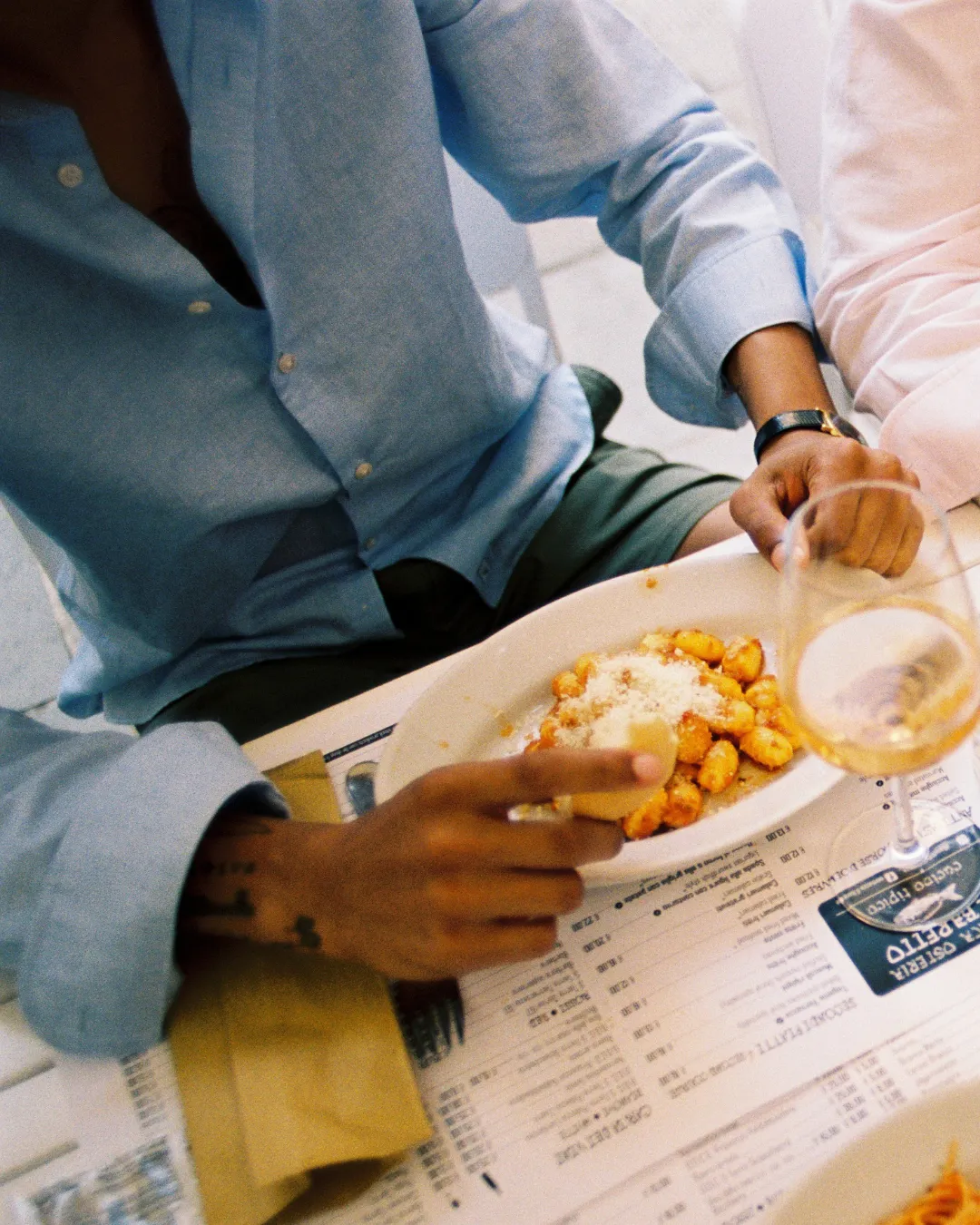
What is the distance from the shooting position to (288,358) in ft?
2.59

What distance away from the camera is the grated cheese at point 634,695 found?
60 centimetres

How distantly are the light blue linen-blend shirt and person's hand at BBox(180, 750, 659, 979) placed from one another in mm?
69

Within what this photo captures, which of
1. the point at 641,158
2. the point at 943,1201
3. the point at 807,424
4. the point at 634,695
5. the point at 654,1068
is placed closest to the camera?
the point at 943,1201

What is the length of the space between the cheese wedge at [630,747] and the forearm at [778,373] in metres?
0.37

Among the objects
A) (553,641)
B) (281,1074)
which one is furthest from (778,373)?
(281,1074)

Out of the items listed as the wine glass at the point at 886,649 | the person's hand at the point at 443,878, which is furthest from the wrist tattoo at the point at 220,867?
the wine glass at the point at 886,649

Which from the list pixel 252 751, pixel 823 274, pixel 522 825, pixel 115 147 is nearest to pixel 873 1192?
pixel 522 825

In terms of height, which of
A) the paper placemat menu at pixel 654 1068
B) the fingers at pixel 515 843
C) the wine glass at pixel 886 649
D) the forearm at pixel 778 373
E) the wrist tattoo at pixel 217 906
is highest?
the wine glass at pixel 886 649

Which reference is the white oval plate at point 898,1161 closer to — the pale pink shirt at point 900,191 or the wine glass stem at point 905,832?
the wine glass stem at point 905,832

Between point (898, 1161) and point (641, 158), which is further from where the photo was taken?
point (641, 158)

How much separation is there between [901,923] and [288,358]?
0.58 meters

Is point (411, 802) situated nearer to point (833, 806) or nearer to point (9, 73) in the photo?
point (833, 806)

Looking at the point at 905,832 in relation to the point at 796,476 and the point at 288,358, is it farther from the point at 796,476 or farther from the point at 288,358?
the point at 288,358

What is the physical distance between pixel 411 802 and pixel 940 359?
506 mm
